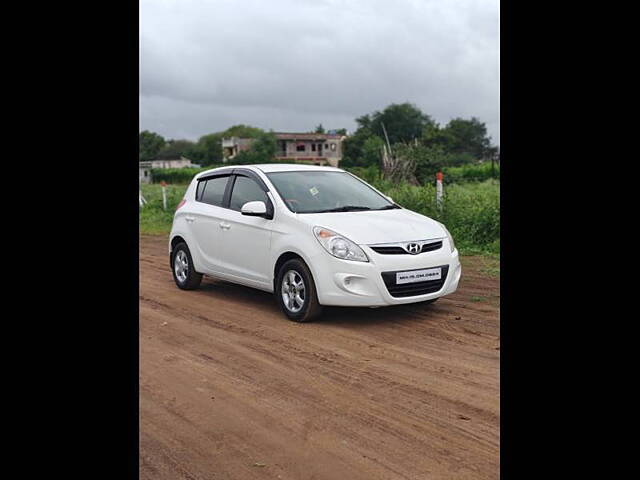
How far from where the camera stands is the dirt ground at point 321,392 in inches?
123

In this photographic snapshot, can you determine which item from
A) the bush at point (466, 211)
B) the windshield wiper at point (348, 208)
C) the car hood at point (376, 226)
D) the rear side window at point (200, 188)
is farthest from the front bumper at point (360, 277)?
the bush at point (466, 211)

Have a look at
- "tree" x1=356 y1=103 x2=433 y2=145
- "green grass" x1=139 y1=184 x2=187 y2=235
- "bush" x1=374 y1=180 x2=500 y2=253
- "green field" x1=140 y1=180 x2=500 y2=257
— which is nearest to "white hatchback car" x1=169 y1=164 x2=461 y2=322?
"green field" x1=140 y1=180 x2=500 y2=257

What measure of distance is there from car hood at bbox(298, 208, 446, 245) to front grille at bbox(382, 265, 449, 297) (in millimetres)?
328

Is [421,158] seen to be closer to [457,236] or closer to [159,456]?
[457,236]

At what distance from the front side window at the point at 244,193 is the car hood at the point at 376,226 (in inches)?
31.1

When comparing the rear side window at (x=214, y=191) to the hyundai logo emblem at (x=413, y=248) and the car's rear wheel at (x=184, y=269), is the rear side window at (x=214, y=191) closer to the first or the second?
the car's rear wheel at (x=184, y=269)

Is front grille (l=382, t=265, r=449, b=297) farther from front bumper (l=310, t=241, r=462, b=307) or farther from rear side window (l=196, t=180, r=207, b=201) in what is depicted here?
rear side window (l=196, t=180, r=207, b=201)

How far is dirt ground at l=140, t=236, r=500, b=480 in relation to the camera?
3.12 meters
